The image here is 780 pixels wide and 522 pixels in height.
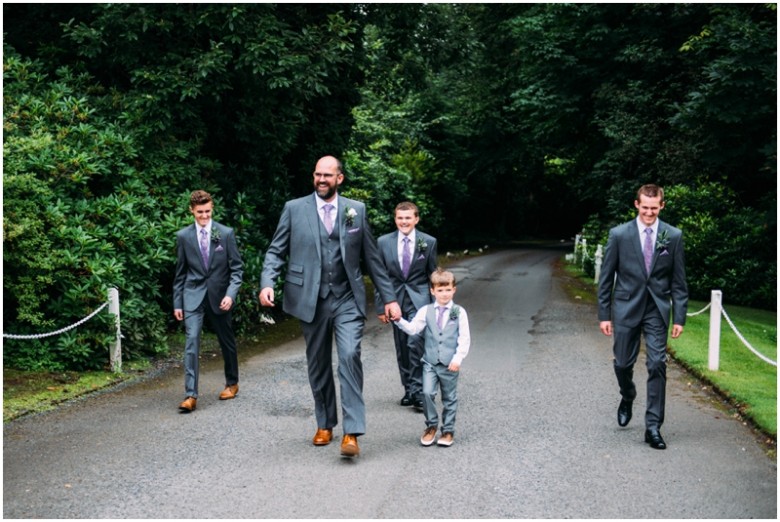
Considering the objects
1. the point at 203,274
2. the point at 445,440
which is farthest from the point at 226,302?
the point at 445,440

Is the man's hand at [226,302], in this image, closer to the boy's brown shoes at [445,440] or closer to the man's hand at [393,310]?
the man's hand at [393,310]

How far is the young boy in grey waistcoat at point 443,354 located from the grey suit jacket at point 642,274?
132 cm

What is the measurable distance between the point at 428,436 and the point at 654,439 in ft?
6.02

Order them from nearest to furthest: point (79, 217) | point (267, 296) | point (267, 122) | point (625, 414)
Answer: point (267, 296) < point (625, 414) < point (79, 217) < point (267, 122)

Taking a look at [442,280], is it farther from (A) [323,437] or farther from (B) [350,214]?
(A) [323,437]

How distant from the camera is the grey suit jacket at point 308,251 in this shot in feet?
21.0

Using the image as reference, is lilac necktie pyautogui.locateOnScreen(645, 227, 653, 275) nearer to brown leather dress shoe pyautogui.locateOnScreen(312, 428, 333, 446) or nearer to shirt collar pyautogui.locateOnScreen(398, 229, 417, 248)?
shirt collar pyautogui.locateOnScreen(398, 229, 417, 248)

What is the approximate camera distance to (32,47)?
13852mm

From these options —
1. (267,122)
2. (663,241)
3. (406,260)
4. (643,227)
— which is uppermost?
(267,122)

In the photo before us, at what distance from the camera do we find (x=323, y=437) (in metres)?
6.58

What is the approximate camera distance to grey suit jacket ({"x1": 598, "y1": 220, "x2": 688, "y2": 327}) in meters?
6.89

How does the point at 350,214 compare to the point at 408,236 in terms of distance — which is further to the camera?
the point at 408,236

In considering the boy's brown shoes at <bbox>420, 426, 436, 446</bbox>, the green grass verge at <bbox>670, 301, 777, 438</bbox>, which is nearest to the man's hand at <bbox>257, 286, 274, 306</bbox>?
the boy's brown shoes at <bbox>420, 426, 436, 446</bbox>

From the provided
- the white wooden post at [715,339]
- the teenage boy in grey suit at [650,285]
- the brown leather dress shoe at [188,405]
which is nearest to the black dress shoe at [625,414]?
the teenage boy in grey suit at [650,285]
